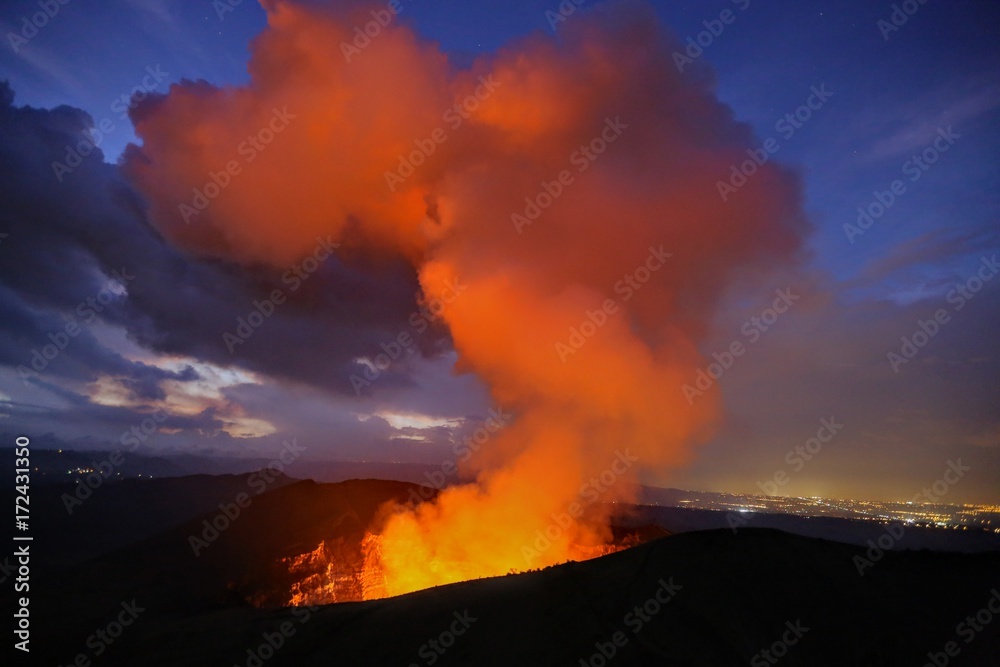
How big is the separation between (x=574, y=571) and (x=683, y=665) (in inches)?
204

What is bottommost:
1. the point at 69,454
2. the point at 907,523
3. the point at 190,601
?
the point at 907,523

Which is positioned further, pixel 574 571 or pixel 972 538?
pixel 972 538

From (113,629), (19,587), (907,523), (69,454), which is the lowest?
(907,523)

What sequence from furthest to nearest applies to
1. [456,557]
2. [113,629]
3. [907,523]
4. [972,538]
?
1. [907,523]
2. [972,538]
3. [456,557]
4. [113,629]

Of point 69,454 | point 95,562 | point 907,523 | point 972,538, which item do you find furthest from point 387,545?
point 69,454

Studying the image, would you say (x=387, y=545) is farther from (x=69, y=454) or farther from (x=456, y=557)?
(x=69, y=454)

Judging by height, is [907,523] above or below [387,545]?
below

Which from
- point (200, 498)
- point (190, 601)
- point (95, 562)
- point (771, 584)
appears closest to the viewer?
point (771, 584)

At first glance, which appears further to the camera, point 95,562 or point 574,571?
point 95,562

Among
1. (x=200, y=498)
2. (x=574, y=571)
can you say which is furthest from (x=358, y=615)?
(x=200, y=498)

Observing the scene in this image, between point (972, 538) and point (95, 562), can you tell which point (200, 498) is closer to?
point (95, 562)

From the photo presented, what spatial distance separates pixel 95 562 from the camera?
3234 cm

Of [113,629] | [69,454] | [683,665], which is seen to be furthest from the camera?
[69,454]

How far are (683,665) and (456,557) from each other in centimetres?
1632
